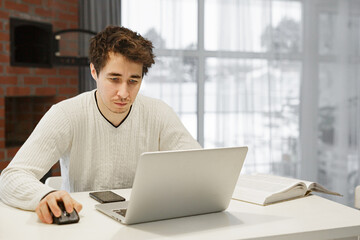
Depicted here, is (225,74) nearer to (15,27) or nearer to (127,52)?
(15,27)

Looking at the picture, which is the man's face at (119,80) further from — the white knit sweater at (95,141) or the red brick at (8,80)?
the red brick at (8,80)

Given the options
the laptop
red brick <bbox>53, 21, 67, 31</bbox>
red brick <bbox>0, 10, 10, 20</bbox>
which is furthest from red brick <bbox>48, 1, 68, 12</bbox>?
the laptop

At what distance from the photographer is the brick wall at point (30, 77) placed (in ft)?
10.1

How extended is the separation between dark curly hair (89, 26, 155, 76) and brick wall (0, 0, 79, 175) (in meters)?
1.55

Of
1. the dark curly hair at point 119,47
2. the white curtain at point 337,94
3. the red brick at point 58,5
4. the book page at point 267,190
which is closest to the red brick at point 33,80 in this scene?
the red brick at point 58,5

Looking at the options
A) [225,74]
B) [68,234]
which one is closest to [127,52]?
[68,234]

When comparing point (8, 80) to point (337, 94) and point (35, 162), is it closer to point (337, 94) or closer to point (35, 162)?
point (35, 162)

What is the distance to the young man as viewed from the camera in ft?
5.37

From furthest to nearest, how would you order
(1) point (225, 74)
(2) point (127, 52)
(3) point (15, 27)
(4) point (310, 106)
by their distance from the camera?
(4) point (310, 106), (1) point (225, 74), (3) point (15, 27), (2) point (127, 52)

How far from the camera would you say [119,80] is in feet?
5.57

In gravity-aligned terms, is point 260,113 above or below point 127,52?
below

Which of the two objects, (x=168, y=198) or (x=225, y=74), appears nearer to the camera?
(x=168, y=198)

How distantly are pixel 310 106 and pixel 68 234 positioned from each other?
3.40 m

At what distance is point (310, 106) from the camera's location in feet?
13.7
